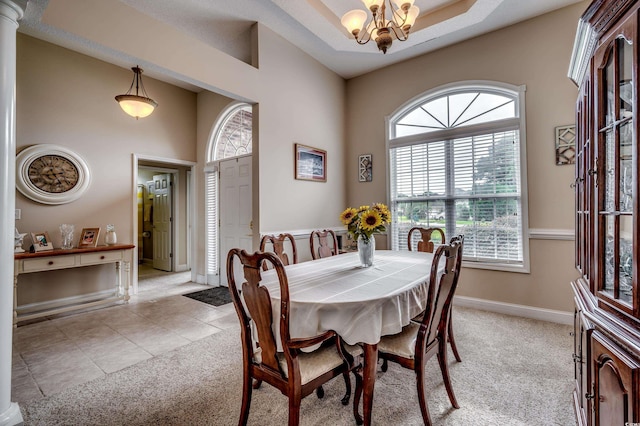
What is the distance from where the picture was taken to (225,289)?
4598 millimetres

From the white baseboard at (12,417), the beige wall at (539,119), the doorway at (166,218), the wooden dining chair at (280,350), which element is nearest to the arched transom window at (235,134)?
the doorway at (166,218)

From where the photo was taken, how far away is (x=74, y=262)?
353 cm

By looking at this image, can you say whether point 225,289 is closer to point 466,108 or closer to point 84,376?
point 84,376

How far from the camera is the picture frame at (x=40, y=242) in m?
3.40

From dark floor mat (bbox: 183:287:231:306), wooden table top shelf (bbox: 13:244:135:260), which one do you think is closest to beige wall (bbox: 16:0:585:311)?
wooden table top shelf (bbox: 13:244:135:260)

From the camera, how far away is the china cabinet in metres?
0.96

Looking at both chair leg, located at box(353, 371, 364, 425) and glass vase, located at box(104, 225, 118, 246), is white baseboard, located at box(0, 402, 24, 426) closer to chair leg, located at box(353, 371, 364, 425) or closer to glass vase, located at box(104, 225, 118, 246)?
chair leg, located at box(353, 371, 364, 425)

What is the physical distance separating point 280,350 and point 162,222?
6.00 meters

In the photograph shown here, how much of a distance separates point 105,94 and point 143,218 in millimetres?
3764

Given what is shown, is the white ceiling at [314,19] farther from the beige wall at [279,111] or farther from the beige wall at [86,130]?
the beige wall at [86,130]

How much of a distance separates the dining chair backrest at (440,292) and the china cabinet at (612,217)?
587mm

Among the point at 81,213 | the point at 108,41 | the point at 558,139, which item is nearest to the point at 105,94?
the point at 81,213

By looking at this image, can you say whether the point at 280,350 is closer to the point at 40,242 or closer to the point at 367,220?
the point at 367,220

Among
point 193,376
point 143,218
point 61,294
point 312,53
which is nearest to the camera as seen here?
point 193,376
